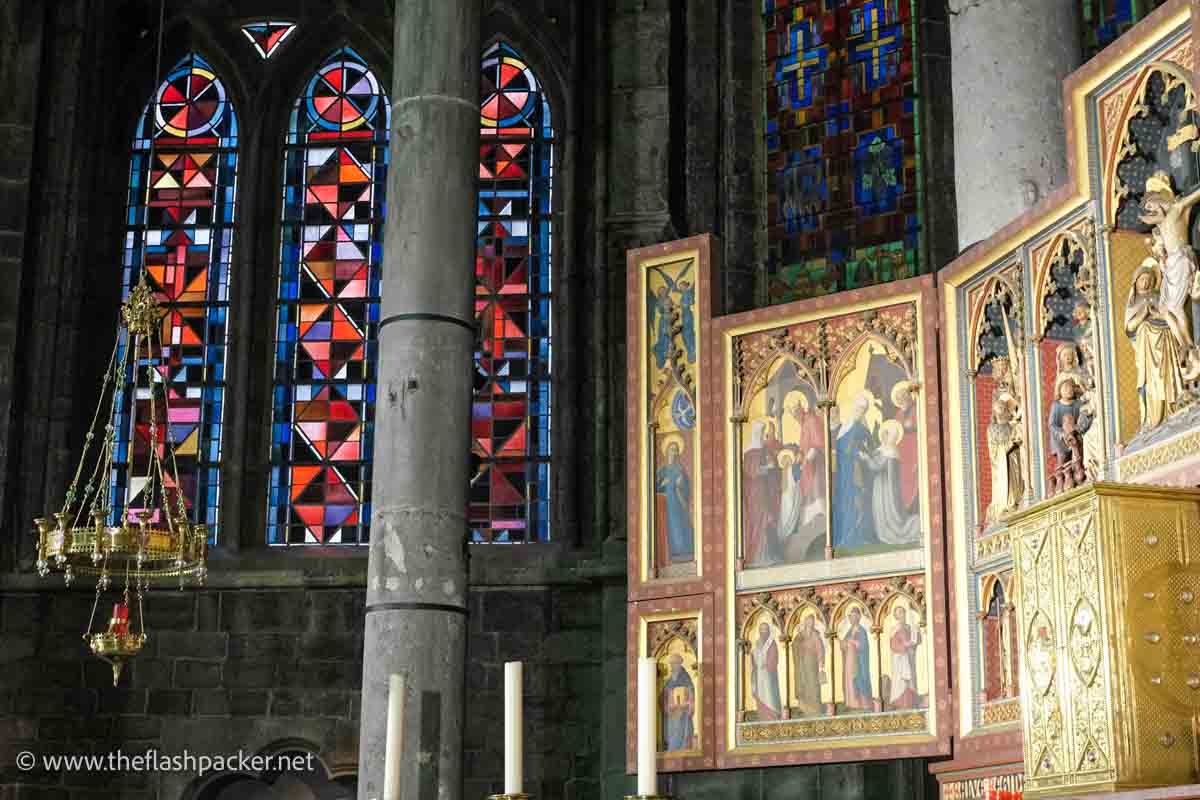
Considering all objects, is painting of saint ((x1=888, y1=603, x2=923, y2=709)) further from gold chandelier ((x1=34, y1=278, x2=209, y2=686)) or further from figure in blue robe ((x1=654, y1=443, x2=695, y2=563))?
gold chandelier ((x1=34, y1=278, x2=209, y2=686))

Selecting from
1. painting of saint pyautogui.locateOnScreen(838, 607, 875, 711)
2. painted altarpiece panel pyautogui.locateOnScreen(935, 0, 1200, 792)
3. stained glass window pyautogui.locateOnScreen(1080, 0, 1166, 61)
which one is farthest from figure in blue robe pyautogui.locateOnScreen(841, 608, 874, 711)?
stained glass window pyautogui.locateOnScreen(1080, 0, 1166, 61)

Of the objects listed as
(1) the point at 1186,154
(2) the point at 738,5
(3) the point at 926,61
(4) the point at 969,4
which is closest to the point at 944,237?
(3) the point at 926,61

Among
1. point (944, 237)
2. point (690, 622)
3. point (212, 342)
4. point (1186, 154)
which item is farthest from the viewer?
point (212, 342)

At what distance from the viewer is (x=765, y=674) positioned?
26.9 ft

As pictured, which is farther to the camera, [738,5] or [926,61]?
[738,5]

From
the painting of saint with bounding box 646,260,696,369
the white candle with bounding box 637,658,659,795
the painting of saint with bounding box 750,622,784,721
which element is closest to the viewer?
the white candle with bounding box 637,658,659,795

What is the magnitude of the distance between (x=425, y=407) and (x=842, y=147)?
581 centimetres

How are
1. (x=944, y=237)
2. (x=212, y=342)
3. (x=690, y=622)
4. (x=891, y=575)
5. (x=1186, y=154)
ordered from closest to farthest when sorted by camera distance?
(x=1186, y=154) < (x=891, y=575) < (x=690, y=622) < (x=944, y=237) < (x=212, y=342)

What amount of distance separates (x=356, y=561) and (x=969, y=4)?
23.4 feet

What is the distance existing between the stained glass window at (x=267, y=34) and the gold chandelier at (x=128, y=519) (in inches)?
107

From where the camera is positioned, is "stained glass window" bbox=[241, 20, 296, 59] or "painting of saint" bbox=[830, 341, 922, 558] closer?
"painting of saint" bbox=[830, 341, 922, 558]

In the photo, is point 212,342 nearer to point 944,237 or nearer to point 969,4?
point 944,237

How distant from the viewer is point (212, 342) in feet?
47.9

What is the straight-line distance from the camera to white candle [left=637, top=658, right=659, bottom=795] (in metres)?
6.61
